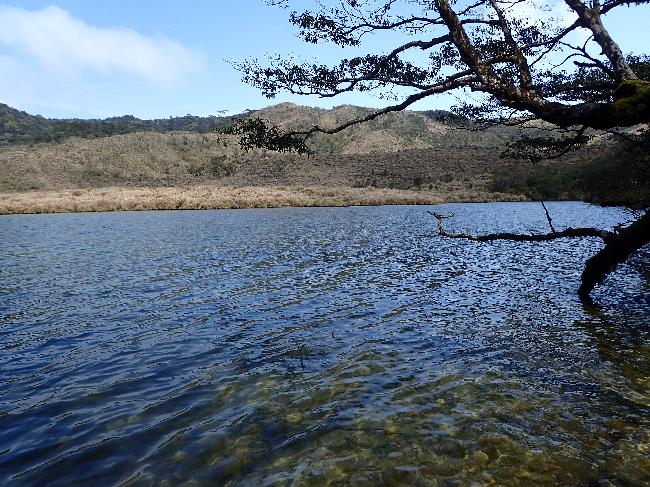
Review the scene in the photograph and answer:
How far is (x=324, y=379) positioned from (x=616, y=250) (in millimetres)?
7837

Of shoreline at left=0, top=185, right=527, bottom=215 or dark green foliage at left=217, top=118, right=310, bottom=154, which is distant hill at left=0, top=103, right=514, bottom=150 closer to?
shoreline at left=0, top=185, right=527, bottom=215

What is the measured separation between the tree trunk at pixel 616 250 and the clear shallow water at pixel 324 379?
24.3 inches

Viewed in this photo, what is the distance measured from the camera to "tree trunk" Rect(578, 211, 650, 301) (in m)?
10.5

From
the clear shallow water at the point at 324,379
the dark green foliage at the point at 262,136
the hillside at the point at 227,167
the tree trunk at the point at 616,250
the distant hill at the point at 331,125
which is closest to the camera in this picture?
the clear shallow water at the point at 324,379

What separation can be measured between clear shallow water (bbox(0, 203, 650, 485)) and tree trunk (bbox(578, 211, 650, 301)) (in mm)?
617

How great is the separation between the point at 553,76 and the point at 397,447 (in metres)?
12.2

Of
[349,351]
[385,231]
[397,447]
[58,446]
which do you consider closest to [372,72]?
[349,351]

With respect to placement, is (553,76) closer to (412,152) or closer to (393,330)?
(393,330)

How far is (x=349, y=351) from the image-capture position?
9.23 metres

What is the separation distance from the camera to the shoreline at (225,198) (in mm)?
60125

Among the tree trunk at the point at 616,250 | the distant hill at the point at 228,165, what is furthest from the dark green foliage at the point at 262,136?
the distant hill at the point at 228,165

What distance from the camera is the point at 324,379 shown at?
26.0 ft

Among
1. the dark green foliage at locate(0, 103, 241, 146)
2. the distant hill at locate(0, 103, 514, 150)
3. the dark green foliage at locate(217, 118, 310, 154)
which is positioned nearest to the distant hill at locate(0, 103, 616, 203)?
the dark green foliage at locate(0, 103, 241, 146)

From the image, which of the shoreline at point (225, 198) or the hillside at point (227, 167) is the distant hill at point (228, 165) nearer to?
the hillside at point (227, 167)
